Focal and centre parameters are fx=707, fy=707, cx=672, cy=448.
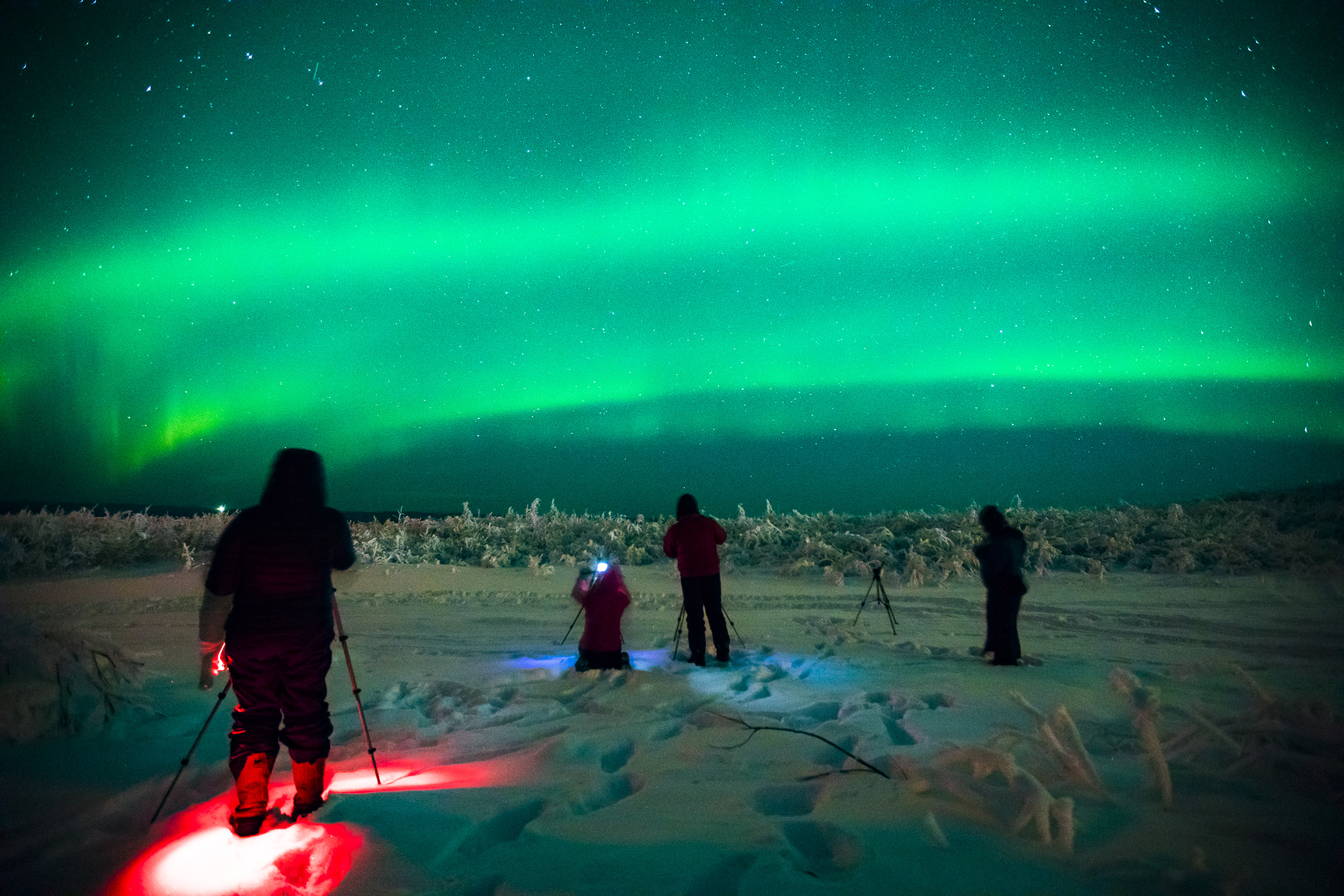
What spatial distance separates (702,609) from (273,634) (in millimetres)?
5438

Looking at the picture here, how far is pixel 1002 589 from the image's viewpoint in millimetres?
7699

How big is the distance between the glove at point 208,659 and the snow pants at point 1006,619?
23.0 ft

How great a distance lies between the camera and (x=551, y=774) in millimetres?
4254

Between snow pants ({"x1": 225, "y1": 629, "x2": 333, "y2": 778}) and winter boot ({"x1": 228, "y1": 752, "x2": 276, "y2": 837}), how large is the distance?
43 millimetres

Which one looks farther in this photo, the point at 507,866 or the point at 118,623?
the point at 118,623

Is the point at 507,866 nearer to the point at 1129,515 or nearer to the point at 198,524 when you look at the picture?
the point at 198,524

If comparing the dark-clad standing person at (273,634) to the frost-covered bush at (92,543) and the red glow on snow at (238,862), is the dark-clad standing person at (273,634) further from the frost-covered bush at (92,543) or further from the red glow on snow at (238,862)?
the frost-covered bush at (92,543)

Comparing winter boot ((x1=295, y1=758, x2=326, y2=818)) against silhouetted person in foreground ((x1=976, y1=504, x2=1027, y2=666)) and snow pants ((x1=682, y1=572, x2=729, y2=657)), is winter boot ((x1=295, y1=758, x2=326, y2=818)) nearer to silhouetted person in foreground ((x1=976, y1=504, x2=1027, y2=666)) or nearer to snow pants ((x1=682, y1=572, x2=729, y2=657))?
snow pants ((x1=682, y1=572, x2=729, y2=657))

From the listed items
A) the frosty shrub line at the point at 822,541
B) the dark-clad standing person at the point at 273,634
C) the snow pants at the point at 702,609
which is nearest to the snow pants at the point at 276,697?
the dark-clad standing person at the point at 273,634

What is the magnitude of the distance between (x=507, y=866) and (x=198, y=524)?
25.7m

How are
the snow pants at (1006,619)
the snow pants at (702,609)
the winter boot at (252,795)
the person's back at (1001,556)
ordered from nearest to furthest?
the winter boot at (252,795) < the snow pants at (1006,619) < the person's back at (1001,556) < the snow pants at (702,609)

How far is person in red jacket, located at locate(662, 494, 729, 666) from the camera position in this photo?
839cm

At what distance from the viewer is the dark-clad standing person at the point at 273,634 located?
150 inches

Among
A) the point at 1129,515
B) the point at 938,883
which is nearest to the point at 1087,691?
the point at 938,883
